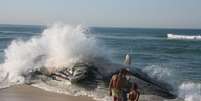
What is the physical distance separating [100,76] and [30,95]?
2.79 metres

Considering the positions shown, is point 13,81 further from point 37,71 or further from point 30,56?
point 30,56

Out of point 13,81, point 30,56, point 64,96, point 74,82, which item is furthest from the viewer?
point 30,56

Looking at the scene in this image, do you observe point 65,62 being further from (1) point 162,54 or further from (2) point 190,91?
(1) point 162,54

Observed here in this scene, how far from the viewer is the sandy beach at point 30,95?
1338 cm

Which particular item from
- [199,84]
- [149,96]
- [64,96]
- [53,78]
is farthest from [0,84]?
[199,84]

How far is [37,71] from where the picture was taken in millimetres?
16703

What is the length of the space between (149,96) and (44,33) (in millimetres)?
6991

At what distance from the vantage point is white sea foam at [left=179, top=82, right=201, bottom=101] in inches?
596

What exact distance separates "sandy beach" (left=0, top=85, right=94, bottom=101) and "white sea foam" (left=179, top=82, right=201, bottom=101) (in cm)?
370

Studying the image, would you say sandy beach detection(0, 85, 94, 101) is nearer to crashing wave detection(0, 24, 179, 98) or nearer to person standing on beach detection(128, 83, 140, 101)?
crashing wave detection(0, 24, 179, 98)

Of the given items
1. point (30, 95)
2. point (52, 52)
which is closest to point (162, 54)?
point (52, 52)

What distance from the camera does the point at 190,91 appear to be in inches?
648

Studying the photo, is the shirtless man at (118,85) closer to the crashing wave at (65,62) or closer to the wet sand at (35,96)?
the wet sand at (35,96)

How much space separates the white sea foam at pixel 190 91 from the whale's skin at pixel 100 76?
44 centimetres
